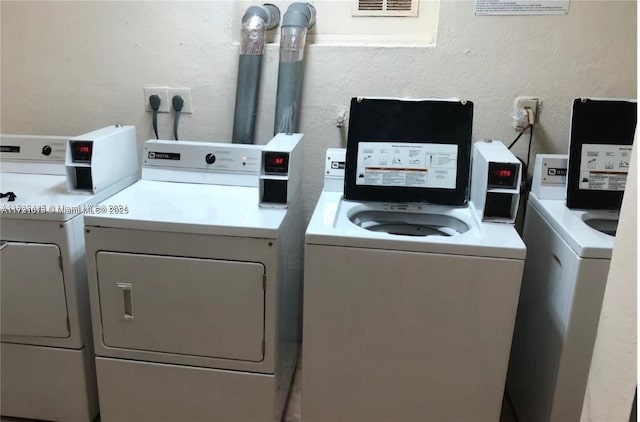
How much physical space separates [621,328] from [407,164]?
43.7 inches

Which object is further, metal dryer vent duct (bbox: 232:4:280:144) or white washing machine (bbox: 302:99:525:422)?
metal dryer vent duct (bbox: 232:4:280:144)

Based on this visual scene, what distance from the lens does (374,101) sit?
6.22 feet

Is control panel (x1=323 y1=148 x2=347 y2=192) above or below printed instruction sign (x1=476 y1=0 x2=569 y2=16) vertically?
below

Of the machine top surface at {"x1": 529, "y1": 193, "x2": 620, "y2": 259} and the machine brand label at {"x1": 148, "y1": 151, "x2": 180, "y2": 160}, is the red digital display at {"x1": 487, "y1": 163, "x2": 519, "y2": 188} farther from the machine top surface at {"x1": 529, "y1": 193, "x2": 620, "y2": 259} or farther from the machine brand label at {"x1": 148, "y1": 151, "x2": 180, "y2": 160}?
the machine brand label at {"x1": 148, "y1": 151, "x2": 180, "y2": 160}

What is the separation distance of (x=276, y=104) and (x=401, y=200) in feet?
2.24

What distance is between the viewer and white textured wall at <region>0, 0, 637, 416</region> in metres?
2.06

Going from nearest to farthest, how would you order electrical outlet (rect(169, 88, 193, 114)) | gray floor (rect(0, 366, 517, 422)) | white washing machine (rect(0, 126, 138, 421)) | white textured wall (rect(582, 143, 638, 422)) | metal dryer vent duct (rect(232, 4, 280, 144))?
white textured wall (rect(582, 143, 638, 422)), white washing machine (rect(0, 126, 138, 421)), gray floor (rect(0, 366, 517, 422)), metal dryer vent duct (rect(232, 4, 280, 144)), electrical outlet (rect(169, 88, 193, 114))

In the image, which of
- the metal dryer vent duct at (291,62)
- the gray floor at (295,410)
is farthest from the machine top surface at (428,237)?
the gray floor at (295,410)

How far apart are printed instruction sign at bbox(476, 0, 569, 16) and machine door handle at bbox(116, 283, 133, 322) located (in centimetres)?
166

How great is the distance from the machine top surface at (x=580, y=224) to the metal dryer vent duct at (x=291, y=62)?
1.02 meters

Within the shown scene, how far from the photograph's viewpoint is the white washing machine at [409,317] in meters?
1.52

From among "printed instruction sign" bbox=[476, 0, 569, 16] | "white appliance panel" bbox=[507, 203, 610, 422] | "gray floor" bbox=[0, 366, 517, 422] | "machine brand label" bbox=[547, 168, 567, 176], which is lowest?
"gray floor" bbox=[0, 366, 517, 422]

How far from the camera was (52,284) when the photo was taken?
1777mm

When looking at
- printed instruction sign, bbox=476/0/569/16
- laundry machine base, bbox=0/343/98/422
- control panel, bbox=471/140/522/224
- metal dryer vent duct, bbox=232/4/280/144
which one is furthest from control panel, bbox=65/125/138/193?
printed instruction sign, bbox=476/0/569/16
